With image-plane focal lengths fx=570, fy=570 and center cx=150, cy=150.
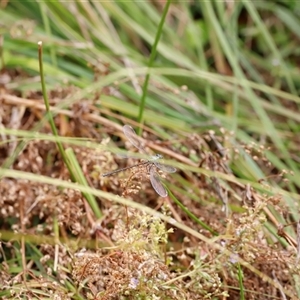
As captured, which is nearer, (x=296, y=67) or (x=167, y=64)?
(x=167, y=64)

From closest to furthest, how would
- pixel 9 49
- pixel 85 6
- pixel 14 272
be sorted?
pixel 14 272, pixel 9 49, pixel 85 6

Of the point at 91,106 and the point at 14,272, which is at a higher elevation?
the point at 91,106

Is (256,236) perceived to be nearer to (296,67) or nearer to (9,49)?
(9,49)

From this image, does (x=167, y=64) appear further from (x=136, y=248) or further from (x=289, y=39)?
(x=136, y=248)

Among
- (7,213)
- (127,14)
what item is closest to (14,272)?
(7,213)

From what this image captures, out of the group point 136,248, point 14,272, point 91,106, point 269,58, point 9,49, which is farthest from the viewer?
point 269,58

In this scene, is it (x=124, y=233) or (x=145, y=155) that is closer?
(x=124, y=233)

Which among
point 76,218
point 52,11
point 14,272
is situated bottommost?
point 14,272
